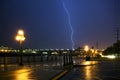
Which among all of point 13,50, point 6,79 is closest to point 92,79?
point 6,79

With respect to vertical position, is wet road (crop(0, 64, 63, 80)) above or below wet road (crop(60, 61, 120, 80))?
above

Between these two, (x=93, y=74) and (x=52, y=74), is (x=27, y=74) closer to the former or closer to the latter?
(x=52, y=74)

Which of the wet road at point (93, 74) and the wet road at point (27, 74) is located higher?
the wet road at point (27, 74)

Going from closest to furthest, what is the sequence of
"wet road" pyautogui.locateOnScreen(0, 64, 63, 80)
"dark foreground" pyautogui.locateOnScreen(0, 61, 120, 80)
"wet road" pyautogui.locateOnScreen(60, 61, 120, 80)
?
"wet road" pyautogui.locateOnScreen(0, 64, 63, 80)
"dark foreground" pyautogui.locateOnScreen(0, 61, 120, 80)
"wet road" pyautogui.locateOnScreen(60, 61, 120, 80)

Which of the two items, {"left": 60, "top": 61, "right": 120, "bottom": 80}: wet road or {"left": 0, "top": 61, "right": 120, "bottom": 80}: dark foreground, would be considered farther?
{"left": 60, "top": 61, "right": 120, "bottom": 80}: wet road

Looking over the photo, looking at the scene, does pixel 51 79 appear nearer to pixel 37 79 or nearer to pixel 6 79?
pixel 37 79

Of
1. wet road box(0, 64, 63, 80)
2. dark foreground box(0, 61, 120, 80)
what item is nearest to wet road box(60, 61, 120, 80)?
dark foreground box(0, 61, 120, 80)

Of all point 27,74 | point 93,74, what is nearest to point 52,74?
point 27,74

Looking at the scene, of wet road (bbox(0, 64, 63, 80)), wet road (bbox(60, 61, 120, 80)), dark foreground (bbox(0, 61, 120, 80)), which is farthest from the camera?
wet road (bbox(60, 61, 120, 80))

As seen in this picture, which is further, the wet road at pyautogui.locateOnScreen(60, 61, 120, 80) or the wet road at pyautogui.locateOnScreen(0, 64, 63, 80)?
the wet road at pyautogui.locateOnScreen(60, 61, 120, 80)

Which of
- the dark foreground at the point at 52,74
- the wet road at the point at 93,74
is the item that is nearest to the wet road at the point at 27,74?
the dark foreground at the point at 52,74

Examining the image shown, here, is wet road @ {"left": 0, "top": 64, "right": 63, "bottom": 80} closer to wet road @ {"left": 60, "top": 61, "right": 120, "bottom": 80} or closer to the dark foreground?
the dark foreground

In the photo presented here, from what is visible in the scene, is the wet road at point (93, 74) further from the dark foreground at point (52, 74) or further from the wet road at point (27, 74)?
the wet road at point (27, 74)

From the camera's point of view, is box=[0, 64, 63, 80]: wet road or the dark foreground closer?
box=[0, 64, 63, 80]: wet road
